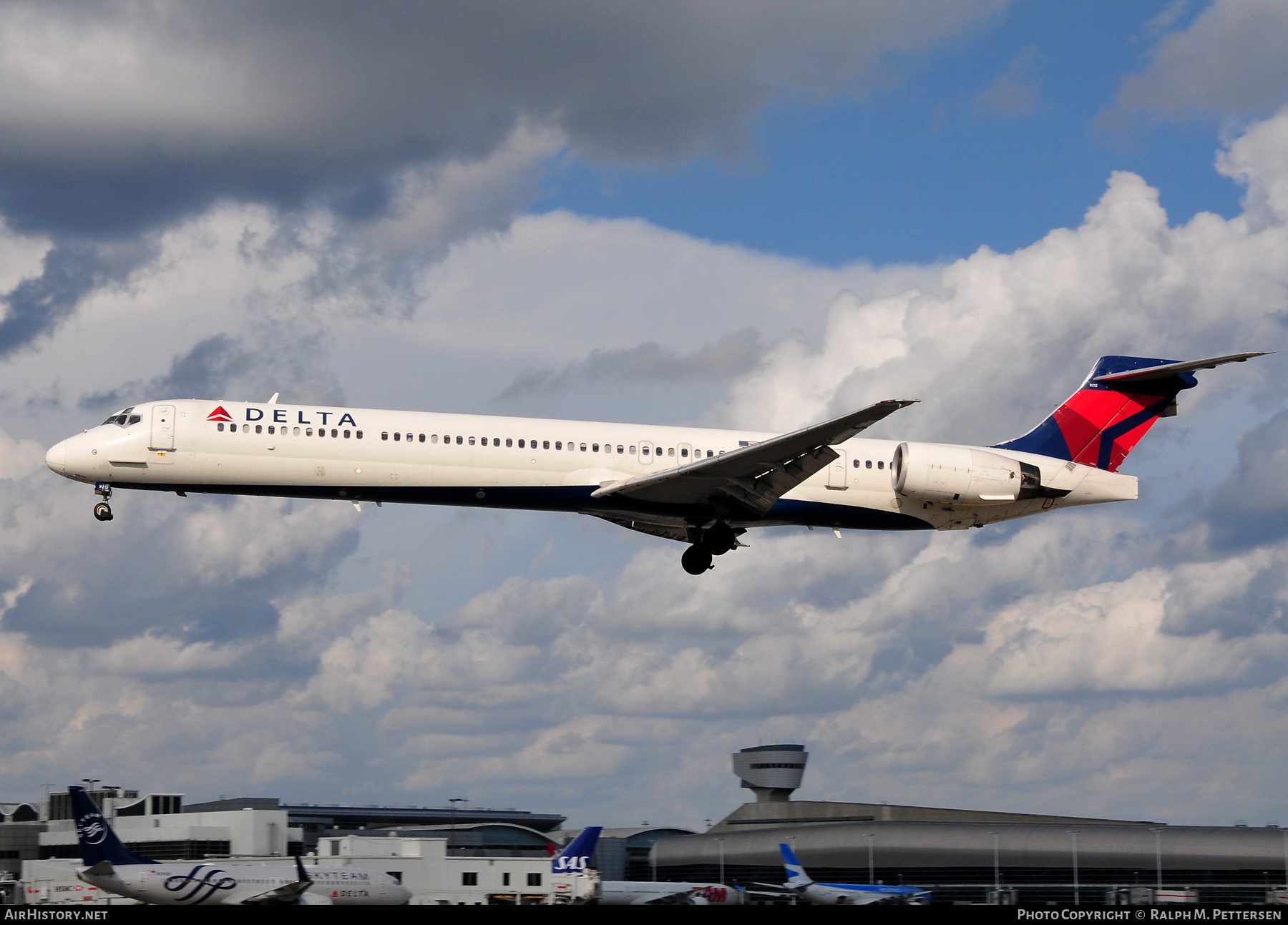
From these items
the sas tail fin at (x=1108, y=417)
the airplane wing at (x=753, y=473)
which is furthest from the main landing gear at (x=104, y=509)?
the sas tail fin at (x=1108, y=417)

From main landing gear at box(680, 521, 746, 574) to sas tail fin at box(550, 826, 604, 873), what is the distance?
9945 mm

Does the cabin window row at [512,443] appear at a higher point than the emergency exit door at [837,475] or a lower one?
higher

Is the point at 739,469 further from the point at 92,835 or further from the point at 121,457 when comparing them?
the point at 92,835

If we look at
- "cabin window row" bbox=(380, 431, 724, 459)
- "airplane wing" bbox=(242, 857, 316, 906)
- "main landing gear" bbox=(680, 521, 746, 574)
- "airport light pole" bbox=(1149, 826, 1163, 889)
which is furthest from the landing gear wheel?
"airport light pole" bbox=(1149, 826, 1163, 889)

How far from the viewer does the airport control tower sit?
245ft

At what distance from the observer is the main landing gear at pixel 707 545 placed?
3388cm

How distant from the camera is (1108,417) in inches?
1412

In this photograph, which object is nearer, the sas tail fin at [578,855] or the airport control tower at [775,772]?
the sas tail fin at [578,855]

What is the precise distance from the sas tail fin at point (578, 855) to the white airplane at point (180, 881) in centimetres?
788

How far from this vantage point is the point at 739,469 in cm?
3067

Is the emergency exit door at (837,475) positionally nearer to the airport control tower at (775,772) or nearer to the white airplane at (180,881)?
the white airplane at (180,881)

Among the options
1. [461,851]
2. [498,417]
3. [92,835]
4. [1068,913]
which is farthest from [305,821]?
[1068,913]

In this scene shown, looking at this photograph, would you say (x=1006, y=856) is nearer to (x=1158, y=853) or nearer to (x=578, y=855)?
(x=1158, y=853)

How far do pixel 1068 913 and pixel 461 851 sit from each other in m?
43.3
